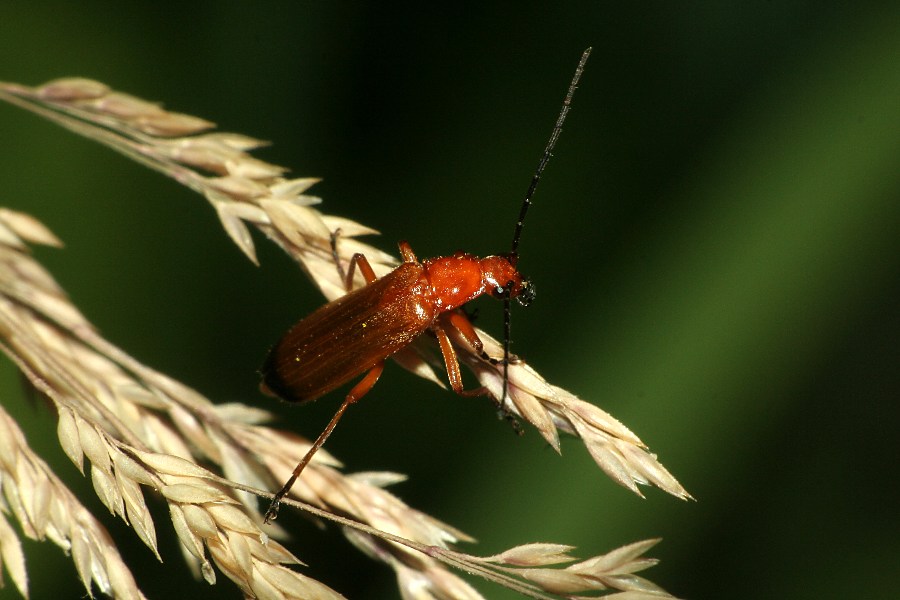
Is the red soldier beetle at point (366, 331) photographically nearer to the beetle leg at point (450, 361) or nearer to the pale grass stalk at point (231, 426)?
the beetle leg at point (450, 361)

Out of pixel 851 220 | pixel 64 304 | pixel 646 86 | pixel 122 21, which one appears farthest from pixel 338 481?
pixel 646 86

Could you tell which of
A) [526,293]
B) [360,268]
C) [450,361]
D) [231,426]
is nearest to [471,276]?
[526,293]

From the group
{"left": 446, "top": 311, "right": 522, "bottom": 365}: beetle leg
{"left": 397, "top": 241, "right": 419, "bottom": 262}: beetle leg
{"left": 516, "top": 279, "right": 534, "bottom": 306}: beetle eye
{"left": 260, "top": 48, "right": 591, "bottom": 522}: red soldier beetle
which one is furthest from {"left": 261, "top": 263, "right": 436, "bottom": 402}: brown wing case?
{"left": 516, "top": 279, "right": 534, "bottom": 306}: beetle eye

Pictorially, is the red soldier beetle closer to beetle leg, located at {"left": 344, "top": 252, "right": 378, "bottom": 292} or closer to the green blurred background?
beetle leg, located at {"left": 344, "top": 252, "right": 378, "bottom": 292}

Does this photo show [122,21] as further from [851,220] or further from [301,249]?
[851,220]

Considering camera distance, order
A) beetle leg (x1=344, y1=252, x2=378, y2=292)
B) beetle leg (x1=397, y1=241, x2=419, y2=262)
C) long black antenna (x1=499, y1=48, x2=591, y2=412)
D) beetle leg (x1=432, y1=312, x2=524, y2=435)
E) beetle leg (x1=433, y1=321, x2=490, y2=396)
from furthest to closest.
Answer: beetle leg (x1=397, y1=241, x2=419, y2=262) < beetle leg (x1=433, y1=321, x2=490, y2=396) < beetle leg (x1=344, y1=252, x2=378, y2=292) < beetle leg (x1=432, y1=312, x2=524, y2=435) < long black antenna (x1=499, y1=48, x2=591, y2=412)

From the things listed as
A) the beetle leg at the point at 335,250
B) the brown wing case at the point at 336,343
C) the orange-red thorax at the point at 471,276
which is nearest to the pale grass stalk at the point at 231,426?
the beetle leg at the point at 335,250
